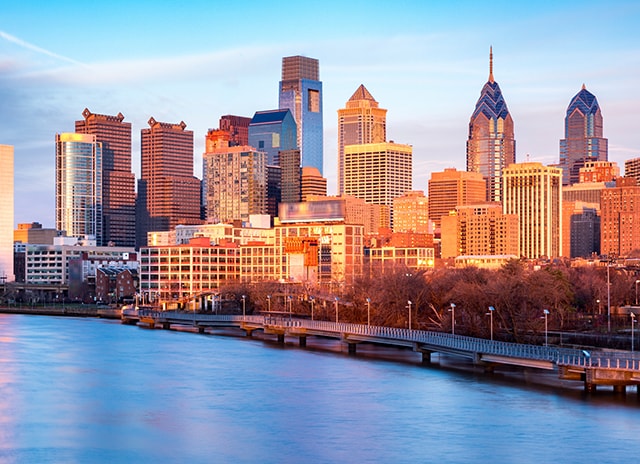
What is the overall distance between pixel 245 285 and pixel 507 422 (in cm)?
11677

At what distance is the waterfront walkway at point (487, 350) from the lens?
7606 centimetres

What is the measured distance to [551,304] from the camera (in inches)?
5044

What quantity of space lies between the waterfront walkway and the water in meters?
1.50

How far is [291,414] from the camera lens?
70.5 metres

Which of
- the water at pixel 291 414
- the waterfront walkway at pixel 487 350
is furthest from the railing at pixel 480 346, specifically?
the water at pixel 291 414

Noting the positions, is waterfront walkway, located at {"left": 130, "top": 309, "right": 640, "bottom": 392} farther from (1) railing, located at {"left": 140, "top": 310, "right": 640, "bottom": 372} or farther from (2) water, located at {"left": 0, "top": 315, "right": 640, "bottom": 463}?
(2) water, located at {"left": 0, "top": 315, "right": 640, "bottom": 463}

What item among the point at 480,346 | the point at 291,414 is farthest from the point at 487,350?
the point at 291,414

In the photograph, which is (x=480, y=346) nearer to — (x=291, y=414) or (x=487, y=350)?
(x=487, y=350)

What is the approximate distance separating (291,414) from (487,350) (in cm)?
2352

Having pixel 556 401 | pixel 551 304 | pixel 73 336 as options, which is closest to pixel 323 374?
pixel 556 401

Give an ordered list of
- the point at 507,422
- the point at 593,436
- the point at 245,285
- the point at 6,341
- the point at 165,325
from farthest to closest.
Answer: the point at 245,285 → the point at 165,325 → the point at 6,341 → the point at 507,422 → the point at 593,436

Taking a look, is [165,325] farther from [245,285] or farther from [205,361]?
[205,361]

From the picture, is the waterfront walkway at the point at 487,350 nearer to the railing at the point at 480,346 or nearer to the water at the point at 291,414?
the railing at the point at 480,346

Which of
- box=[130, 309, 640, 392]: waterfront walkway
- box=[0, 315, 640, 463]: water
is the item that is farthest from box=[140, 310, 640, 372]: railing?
box=[0, 315, 640, 463]: water
